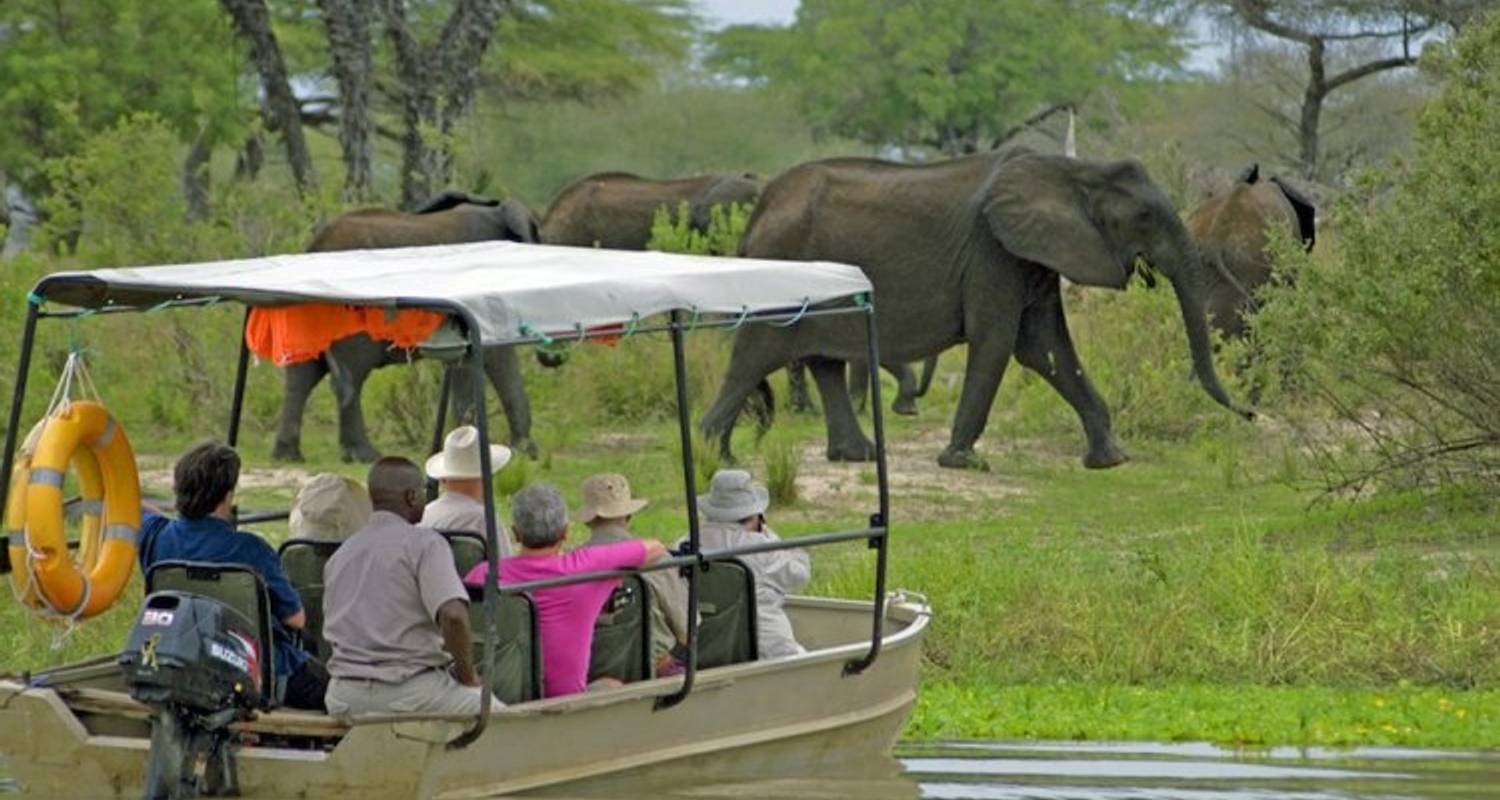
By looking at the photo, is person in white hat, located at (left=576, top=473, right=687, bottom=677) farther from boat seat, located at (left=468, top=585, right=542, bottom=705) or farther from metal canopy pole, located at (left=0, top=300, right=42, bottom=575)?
metal canopy pole, located at (left=0, top=300, right=42, bottom=575)

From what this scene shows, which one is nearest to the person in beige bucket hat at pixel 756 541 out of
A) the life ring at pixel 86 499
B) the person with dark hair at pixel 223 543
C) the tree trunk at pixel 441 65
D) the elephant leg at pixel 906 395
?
the person with dark hair at pixel 223 543

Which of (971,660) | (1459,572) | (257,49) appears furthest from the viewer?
(257,49)

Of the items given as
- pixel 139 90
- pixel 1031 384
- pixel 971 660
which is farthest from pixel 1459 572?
pixel 139 90

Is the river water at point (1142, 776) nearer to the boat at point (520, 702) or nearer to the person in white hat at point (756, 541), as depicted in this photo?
the boat at point (520, 702)

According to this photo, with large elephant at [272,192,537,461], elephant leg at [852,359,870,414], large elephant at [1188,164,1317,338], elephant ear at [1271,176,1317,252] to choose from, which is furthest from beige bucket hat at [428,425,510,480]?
elephant ear at [1271,176,1317,252]

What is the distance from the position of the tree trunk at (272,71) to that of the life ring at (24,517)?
85.9ft

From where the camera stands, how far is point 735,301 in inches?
463

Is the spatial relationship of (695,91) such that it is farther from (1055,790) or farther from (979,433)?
(1055,790)

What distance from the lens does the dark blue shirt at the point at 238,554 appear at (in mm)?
11430

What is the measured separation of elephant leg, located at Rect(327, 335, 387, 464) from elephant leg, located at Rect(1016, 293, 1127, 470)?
4.62 meters

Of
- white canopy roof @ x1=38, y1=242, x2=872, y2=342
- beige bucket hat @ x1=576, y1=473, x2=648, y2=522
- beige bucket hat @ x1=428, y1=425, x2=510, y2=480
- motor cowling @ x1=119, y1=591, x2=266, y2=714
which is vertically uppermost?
white canopy roof @ x1=38, y1=242, x2=872, y2=342

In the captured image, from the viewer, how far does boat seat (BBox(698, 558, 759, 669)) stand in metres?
12.3

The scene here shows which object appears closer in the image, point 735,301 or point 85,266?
point 735,301

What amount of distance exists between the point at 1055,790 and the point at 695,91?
212 feet
